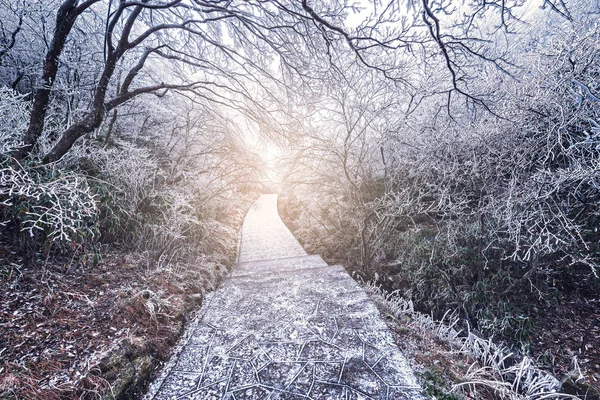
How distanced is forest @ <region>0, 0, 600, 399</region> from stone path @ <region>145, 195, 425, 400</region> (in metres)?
0.36

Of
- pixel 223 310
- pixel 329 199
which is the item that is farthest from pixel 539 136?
pixel 223 310

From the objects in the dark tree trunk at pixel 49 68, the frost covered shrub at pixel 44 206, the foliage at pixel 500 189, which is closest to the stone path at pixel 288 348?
the frost covered shrub at pixel 44 206

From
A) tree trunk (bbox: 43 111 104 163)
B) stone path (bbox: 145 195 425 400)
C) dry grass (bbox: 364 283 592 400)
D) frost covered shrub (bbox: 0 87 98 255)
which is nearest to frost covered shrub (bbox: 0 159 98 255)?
frost covered shrub (bbox: 0 87 98 255)

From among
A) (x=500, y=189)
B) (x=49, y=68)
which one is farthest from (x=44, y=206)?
(x=500, y=189)

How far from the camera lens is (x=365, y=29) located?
2.41 metres

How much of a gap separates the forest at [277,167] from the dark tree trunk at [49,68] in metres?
0.02

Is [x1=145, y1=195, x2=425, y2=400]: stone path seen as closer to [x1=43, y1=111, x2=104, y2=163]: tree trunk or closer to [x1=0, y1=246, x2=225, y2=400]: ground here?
[x1=0, y1=246, x2=225, y2=400]: ground

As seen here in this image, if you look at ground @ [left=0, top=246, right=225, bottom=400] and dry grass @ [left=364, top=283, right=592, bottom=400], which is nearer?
ground @ [left=0, top=246, right=225, bottom=400]

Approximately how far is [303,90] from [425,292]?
4477 millimetres

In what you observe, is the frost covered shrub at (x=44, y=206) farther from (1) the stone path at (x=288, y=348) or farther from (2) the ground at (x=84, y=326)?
(1) the stone path at (x=288, y=348)

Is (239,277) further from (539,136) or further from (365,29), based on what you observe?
(539,136)

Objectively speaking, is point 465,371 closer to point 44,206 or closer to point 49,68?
point 44,206

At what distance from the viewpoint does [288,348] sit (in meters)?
2.41

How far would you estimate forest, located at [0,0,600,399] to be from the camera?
2148mm
